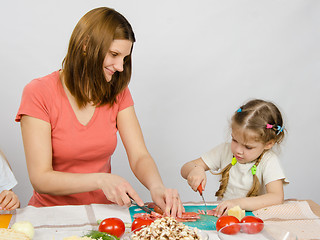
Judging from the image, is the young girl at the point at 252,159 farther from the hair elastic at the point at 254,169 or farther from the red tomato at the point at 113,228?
the red tomato at the point at 113,228

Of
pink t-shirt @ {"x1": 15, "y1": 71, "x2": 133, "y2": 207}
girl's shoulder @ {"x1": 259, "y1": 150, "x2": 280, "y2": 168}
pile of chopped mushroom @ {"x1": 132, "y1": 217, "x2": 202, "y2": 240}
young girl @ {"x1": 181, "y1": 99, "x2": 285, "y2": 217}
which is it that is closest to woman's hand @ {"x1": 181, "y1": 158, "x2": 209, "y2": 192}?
young girl @ {"x1": 181, "y1": 99, "x2": 285, "y2": 217}

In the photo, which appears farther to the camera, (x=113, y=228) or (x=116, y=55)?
(x=116, y=55)

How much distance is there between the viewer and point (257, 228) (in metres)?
1.33

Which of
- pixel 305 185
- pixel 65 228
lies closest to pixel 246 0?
pixel 305 185

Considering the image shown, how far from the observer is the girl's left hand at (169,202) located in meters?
1.61

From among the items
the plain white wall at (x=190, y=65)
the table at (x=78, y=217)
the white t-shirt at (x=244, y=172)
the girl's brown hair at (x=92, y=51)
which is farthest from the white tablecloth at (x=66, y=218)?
the plain white wall at (x=190, y=65)

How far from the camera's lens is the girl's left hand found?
1.61 meters

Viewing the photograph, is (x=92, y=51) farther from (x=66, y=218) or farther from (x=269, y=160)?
(x=269, y=160)

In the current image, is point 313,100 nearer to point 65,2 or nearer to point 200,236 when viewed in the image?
point 65,2

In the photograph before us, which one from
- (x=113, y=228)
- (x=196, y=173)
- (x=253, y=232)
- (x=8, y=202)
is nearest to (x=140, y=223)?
(x=113, y=228)

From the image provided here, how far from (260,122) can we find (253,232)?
788 mm

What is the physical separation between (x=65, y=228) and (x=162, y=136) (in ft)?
5.74

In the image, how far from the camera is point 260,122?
2.02 meters

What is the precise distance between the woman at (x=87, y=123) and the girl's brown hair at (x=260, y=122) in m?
0.46
